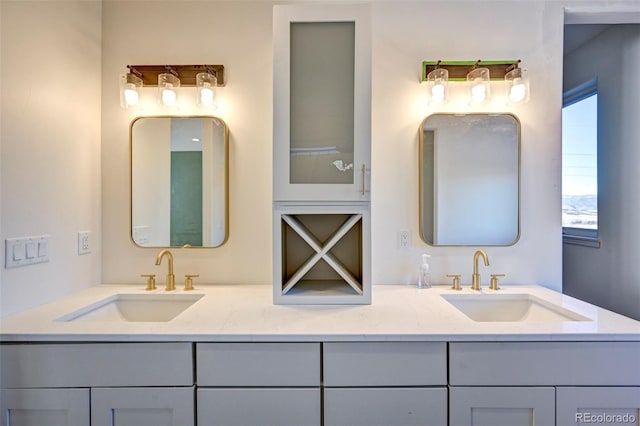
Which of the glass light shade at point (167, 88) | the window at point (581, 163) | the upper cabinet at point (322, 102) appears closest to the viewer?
the upper cabinet at point (322, 102)

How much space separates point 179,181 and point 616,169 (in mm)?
2680

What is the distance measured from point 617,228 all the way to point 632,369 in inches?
53.0

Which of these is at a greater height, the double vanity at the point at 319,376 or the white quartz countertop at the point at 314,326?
the white quartz countertop at the point at 314,326

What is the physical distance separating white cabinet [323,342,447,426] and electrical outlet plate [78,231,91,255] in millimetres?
1358

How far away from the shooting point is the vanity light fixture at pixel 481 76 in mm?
1674

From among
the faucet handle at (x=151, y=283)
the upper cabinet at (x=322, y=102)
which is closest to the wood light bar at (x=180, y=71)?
the upper cabinet at (x=322, y=102)

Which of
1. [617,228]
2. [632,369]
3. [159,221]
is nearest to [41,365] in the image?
[159,221]

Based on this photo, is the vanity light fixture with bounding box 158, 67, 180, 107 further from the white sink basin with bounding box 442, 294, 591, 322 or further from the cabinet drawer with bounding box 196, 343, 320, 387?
the white sink basin with bounding box 442, 294, 591, 322

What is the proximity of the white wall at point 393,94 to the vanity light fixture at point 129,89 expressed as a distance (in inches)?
3.3

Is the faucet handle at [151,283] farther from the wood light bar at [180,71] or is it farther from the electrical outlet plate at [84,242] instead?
the wood light bar at [180,71]

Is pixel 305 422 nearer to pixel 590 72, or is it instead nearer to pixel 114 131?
pixel 114 131

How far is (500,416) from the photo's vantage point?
1125 mm

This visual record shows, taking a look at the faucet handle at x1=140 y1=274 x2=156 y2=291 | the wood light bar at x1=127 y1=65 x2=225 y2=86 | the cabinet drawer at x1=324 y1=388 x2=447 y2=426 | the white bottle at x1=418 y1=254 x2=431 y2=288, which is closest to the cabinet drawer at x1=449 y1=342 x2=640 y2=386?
the cabinet drawer at x1=324 y1=388 x2=447 y2=426

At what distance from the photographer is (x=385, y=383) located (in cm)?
112
